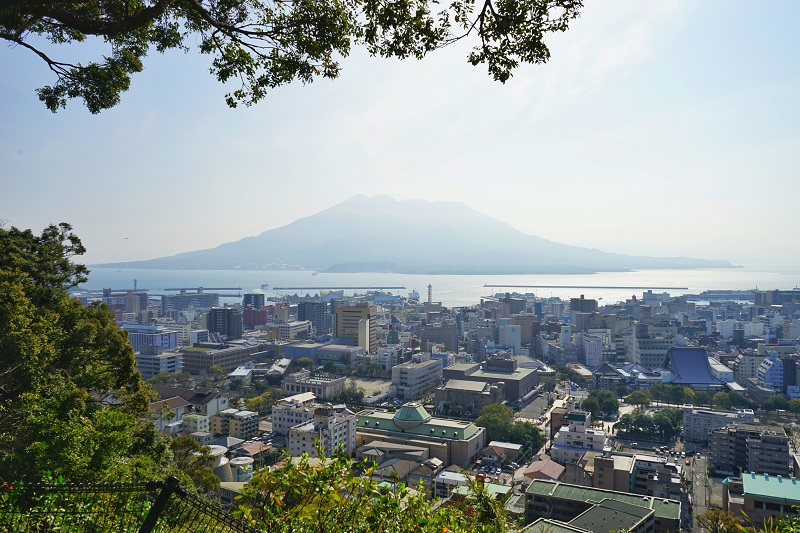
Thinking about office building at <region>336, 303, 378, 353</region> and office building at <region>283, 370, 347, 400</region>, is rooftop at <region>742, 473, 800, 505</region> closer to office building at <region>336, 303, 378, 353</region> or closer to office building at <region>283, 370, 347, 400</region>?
office building at <region>283, 370, 347, 400</region>

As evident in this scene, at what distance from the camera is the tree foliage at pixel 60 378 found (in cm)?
246

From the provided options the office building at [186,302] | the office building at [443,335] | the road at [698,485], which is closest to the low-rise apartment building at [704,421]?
Answer: the road at [698,485]

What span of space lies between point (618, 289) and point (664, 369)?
46447 mm

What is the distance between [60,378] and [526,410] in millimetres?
12274

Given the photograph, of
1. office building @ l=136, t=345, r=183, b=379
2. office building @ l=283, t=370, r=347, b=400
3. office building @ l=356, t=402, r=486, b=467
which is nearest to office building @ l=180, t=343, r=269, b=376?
office building @ l=136, t=345, r=183, b=379

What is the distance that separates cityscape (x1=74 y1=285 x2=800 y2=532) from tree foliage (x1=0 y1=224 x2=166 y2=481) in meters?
0.77

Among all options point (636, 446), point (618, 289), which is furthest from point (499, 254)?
point (636, 446)

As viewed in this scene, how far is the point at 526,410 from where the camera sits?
44.9 ft

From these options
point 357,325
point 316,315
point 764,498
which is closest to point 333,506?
point 764,498

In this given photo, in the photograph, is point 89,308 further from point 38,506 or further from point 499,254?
point 499,254

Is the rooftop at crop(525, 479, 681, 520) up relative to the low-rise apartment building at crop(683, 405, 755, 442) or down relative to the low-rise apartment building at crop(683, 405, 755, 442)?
up

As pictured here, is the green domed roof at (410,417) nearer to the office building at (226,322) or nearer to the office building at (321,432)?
the office building at (321,432)

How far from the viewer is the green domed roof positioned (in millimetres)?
10639

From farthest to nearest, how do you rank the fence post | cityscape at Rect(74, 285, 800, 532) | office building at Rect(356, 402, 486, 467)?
office building at Rect(356, 402, 486, 467)
cityscape at Rect(74, 285, 800, 532)
the fence post
